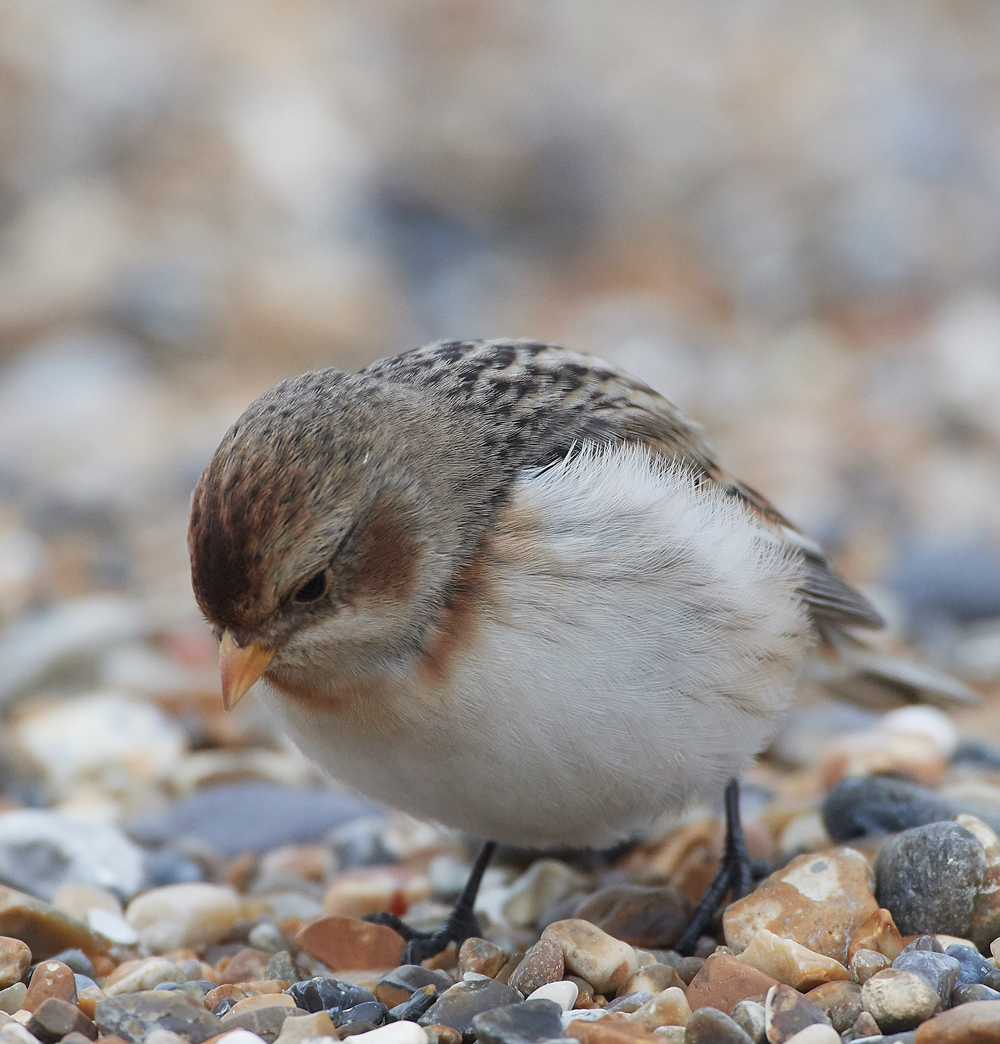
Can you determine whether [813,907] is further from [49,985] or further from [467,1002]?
[49,985]

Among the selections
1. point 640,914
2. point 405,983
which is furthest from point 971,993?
point 405,983

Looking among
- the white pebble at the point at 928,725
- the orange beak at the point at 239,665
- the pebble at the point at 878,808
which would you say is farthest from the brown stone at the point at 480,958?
the white pebble at the point at 928,725

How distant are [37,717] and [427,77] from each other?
10.3 m

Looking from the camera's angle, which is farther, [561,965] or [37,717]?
[37,717]

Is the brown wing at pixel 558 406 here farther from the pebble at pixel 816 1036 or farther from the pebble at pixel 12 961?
the pebble at pixel 12 961

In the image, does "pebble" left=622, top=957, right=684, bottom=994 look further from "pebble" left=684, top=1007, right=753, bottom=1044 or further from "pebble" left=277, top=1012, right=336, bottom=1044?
"pebble" left=277, top=1012, right=336, bottom=1044

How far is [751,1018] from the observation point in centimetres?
311

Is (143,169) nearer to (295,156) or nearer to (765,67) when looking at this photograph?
(295,156)

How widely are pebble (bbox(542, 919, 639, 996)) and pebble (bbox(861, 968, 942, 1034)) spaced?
24.5 inches

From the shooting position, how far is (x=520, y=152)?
1230cm

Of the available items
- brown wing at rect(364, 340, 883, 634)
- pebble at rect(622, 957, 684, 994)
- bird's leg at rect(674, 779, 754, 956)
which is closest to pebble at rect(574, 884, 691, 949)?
bird's leg at rect(674, 779, 754, 956)

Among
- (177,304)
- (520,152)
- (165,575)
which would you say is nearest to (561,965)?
(165,575)

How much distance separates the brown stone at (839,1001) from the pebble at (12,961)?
1932 mm

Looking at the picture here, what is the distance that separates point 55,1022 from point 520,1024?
3.49 ft
